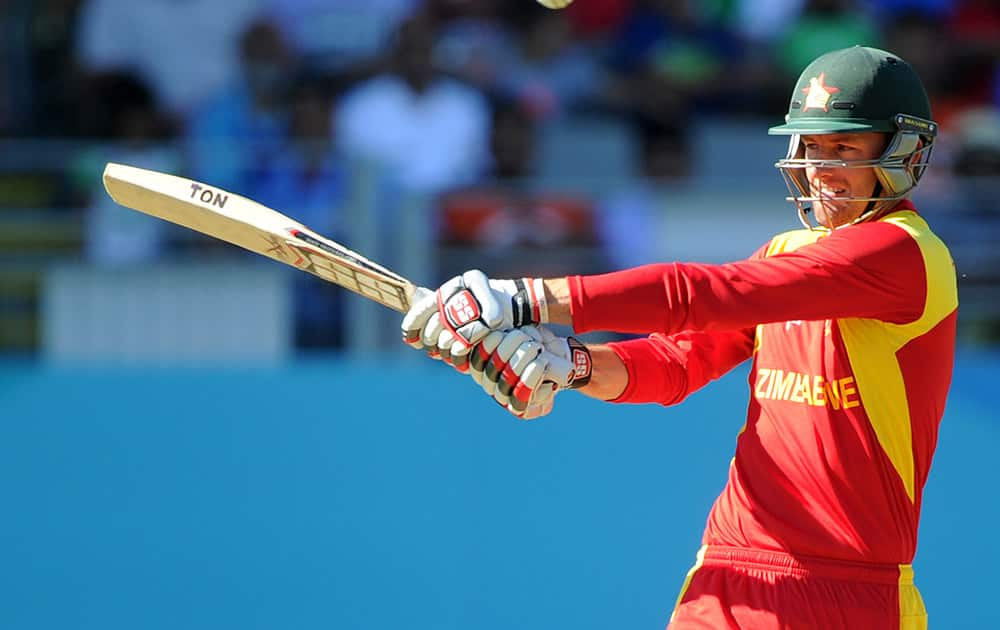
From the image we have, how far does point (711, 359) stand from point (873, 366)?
464 millimetres

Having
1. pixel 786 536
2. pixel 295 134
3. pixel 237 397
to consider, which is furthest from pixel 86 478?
pixel 786 536

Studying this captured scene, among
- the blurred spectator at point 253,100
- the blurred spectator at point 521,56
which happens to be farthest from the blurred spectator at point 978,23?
the blurred spectator at point 253,100

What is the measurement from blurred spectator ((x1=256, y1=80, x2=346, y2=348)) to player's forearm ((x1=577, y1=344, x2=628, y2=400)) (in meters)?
2.57

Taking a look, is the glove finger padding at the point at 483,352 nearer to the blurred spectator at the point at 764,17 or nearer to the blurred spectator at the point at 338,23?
the blurred spectator at the point at 338,23

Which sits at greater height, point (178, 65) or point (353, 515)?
point (178, 65)

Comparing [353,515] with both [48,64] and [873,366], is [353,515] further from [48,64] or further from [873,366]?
[48,64]

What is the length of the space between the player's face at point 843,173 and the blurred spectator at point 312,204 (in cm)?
287

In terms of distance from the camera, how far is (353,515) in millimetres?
5094

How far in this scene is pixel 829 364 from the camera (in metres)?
2.92

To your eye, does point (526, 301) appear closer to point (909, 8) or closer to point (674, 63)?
point (674, 63)

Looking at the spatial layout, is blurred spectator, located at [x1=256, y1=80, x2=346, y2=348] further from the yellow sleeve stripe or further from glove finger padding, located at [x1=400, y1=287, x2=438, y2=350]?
the yellow sleeve stripe

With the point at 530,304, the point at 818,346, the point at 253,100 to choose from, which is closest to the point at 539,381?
the point at 530,304

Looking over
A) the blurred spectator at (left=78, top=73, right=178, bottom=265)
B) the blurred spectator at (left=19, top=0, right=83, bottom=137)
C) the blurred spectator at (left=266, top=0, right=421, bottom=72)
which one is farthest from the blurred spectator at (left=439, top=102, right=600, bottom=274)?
the blurred spectator at (left=19, top=0, right=83, bottom=137)

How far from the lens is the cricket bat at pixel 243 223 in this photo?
10.4ft
